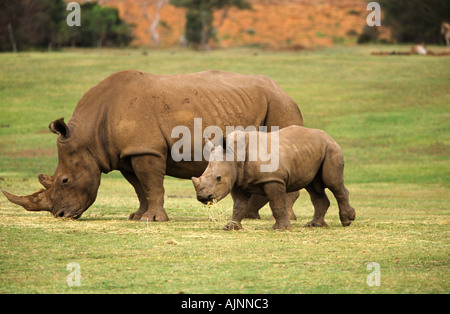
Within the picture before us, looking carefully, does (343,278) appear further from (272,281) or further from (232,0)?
(232,0)

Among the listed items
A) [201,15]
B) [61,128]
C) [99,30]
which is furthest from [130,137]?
[201,15]

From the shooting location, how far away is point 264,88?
1382cm

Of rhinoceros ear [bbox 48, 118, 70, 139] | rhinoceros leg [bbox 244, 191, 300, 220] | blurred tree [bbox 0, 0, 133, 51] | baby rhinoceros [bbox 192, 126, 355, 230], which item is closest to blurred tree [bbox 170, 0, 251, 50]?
blurred tree [bbox 0, 0, 133, 51]

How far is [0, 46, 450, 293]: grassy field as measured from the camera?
7.76 metres

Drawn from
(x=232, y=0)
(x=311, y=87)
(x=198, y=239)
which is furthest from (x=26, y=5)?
(x=198, y=239)

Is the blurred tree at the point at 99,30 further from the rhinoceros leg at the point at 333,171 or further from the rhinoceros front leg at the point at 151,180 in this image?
the rhinoceros leg at the point at 333,171

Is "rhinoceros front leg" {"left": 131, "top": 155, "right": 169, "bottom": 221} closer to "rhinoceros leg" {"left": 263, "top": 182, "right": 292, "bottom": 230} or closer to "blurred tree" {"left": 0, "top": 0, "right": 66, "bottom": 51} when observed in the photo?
"rhinoceros leg" {"left": 263, "top": 182, "right": 292, "bottom": 230}

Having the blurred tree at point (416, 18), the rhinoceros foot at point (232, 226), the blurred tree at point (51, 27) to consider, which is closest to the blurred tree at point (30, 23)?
the blurred tree at point (51, 27)

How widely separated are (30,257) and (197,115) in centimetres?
477

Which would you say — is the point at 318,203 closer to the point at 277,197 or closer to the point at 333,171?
the point at 333,171

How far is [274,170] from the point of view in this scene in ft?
35.8

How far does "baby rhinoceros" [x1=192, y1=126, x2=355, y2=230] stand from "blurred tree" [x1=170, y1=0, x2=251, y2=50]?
50.5 m

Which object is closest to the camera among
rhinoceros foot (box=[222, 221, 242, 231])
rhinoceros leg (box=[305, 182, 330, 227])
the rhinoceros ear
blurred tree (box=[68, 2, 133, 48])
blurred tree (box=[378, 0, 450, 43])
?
rhinoceros foot (box=[222, 221, 242, 231])

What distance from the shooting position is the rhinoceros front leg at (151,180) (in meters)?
12.4
